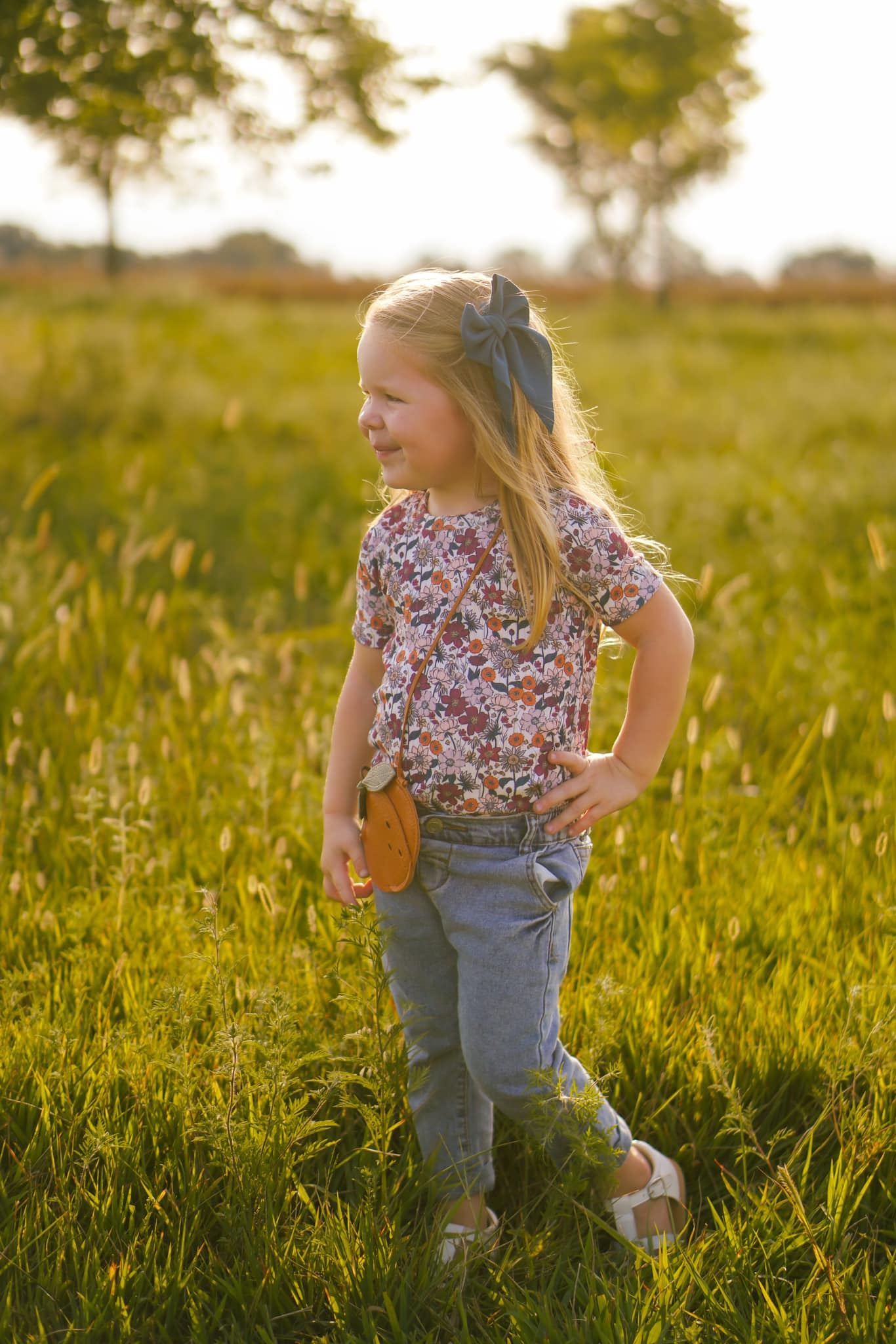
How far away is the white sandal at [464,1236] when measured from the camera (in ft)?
6.37

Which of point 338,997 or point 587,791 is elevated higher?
point 587,791

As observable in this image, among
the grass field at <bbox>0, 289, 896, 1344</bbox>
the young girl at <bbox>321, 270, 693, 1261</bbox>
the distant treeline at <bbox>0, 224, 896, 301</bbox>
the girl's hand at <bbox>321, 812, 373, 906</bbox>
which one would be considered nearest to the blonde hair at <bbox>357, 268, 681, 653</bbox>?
the young girl at <bbox>321, 270, 693, 1261</bbox>

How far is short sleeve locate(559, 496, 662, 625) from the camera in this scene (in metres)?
1.90

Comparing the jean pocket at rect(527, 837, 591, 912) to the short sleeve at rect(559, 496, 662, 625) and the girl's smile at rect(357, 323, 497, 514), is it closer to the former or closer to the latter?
the short sleeve at rect(559, 496, 662, 625)

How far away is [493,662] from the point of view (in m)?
1.91

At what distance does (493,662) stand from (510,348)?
53 cm

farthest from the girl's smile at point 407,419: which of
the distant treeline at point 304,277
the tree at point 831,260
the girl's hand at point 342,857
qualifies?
the tree at point 831,260

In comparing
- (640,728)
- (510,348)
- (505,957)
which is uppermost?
(510,348)

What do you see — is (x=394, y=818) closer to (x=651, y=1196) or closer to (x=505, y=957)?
(x=505, y=957)

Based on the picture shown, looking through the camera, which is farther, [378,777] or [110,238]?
[110,238]

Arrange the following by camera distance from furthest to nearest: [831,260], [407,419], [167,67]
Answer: [831,260] → [167,67] → [407,419]

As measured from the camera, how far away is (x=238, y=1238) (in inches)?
73.7

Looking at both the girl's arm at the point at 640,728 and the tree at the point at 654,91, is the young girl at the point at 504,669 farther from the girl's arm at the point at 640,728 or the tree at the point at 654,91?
the tree at the point at 654,91

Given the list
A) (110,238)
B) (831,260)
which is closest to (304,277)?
A: (110,238)
